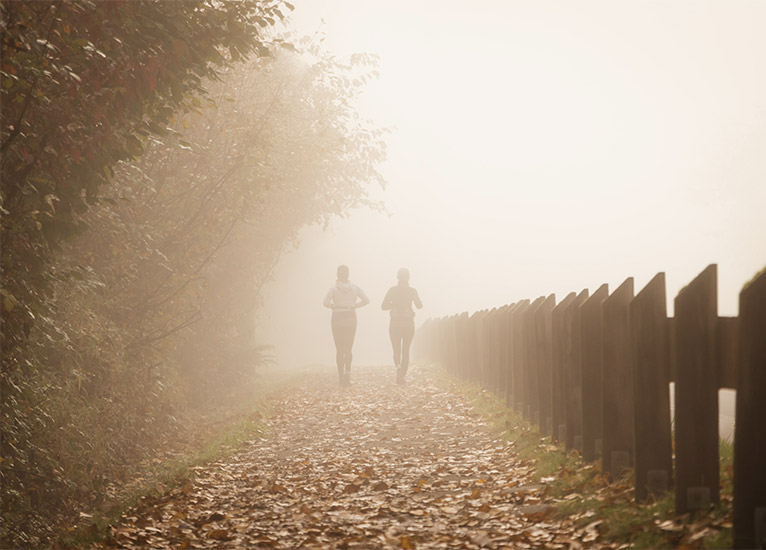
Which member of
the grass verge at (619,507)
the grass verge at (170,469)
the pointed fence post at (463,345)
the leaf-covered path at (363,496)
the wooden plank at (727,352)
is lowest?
the grass verge at (170,469)

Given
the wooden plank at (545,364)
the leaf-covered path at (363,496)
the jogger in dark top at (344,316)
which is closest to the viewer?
the leaf-covered path at (363,496)

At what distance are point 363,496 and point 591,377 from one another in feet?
7.35

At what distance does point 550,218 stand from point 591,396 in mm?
102968

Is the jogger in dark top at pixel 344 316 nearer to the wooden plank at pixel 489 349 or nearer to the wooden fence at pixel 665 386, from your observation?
the wooden plank at pixel 489 349

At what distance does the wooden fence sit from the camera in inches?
165

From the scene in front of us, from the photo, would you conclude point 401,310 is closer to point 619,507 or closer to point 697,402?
point 619,507

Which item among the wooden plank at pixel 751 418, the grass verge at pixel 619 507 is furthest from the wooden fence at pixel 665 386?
the grass verge at pixel 619 507

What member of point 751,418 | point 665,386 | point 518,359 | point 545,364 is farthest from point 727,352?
point 518,359

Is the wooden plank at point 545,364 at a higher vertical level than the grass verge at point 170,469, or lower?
higher

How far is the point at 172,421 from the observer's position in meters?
13.4

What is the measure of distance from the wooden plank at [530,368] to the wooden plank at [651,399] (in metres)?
3.70

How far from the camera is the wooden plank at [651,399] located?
521 centimetres

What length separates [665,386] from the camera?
520 cm

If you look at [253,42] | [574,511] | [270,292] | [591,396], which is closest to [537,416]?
[591,396]
